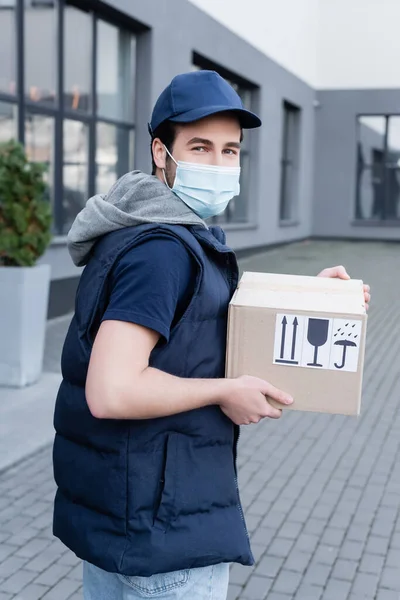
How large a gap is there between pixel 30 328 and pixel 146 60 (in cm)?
640

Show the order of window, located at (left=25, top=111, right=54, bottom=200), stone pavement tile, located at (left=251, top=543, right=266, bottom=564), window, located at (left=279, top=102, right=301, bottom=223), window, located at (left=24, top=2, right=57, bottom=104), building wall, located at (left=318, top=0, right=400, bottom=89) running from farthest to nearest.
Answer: building wall, located at (left=318, top=0, right=400, bottom=89)
window, located at (left=279, top=102, right=301, bottom=223)
window, located at (left=25, top=111, right=54, bottom=200)
window, located at (left=24, top=2, right=57, bottom=104)
stone pavement tile, located at (left=251, top=543, right=266, bottom=564)

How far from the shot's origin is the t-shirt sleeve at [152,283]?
1684 mm

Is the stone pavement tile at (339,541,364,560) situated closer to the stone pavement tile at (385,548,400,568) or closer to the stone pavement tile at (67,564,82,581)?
the stone pavement tile at (385,548,400,568)

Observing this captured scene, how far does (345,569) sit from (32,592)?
4.62 ft

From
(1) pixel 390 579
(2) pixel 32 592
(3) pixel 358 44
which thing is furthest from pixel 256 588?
(3) pixel 358 44

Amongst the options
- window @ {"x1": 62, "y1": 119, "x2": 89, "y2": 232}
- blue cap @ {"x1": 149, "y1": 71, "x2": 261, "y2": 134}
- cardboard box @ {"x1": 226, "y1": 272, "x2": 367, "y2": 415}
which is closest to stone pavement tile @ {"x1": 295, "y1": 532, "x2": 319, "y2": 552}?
cardboard box @ {"x1": 226, "y1": 272, "x2": 367, "y2": 415}

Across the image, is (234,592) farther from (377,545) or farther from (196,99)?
(196,99)

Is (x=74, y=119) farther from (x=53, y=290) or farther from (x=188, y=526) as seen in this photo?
(x=188, y=526)

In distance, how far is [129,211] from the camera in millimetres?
1881

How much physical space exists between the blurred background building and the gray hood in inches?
297

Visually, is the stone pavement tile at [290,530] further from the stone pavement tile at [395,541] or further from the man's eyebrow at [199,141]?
the man's eyebrow at [199,141]

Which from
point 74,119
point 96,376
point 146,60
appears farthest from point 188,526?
point 146,60

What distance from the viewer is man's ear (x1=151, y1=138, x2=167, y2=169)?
77.0 inches

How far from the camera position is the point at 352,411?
191cm
